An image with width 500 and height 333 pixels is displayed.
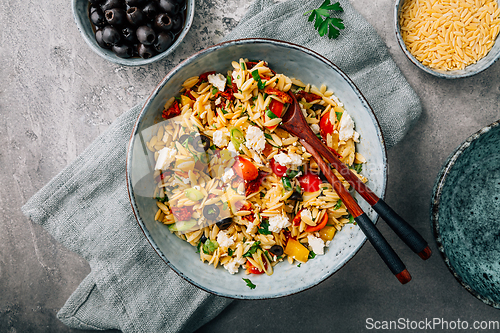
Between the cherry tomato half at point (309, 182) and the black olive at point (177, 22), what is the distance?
1008mm

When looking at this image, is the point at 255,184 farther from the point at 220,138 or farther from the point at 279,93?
the point at 279,93

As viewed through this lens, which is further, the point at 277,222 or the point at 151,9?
the point at 151,9

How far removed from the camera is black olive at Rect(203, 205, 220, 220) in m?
1.39

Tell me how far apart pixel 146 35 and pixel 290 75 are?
0.74m

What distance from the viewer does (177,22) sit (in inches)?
60.5

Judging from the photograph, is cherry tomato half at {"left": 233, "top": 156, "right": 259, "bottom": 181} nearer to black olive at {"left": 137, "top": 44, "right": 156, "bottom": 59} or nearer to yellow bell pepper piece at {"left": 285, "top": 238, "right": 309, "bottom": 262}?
yellow bell pepper piece at {"left": 285, "top": 238, "right": 309, "bottom": 262}

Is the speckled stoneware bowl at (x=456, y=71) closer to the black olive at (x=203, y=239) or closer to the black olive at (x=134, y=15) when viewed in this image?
the black olive at (x=134, y=15)

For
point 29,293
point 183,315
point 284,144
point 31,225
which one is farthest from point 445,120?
point 29,293

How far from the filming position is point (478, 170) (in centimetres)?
159

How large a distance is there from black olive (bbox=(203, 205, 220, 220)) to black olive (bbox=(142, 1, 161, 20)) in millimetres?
1012

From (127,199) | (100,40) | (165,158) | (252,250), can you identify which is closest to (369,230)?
(252,250)

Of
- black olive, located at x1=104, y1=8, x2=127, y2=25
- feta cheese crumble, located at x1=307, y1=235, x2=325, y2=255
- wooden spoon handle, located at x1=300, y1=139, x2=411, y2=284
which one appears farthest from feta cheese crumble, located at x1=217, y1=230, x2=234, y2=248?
black olive, located at x1=104, y1=8, x2=127, y2=25

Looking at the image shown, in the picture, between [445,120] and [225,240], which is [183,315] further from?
[445,120]

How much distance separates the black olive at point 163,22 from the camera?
146 cm
